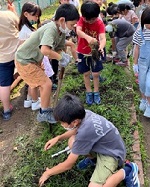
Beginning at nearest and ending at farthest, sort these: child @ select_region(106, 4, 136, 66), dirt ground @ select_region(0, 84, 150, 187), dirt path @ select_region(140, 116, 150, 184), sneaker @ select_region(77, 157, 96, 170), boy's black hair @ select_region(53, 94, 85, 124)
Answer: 1. boy's black hair @ select_region(53, 94, 85, 124)
2. sneaker @ select_region(77, 157, 96, 170)
3. dirt path @ select_region(140, 116, 150, 184)
4. dirt ground @ select_region(0, 84, 150, 187)
5. child @ select_region(106, 4, 136, 66)

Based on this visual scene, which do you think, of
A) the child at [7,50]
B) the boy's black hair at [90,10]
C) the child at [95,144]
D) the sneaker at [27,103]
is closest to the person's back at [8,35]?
the child at [7,50]

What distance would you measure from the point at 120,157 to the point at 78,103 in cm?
63

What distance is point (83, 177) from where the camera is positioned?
2871 mm

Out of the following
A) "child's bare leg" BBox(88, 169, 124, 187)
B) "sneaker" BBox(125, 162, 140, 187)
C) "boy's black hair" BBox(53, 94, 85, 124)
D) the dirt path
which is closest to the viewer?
"boy's black hair" BBox(53, 94, 85, 124)

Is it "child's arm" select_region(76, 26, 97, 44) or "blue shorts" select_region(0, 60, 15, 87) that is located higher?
"child's arm" select_region(76, 26, 97, 44)

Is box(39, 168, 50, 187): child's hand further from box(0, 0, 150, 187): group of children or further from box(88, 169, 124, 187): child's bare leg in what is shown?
box(88, 169, 124, 187): child's bare leg

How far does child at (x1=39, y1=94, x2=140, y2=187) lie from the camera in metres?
2.46

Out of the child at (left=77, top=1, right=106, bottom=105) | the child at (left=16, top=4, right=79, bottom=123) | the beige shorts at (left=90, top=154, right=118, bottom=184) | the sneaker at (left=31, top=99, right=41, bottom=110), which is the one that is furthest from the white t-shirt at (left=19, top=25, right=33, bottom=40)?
the beige shorts at (left=90, top=154, right=118, bottom=184)

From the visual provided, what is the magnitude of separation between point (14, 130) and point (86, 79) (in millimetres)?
1208

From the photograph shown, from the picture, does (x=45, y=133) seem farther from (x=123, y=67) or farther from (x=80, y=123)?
(x=123, y=67)

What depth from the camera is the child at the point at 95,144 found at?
246cm

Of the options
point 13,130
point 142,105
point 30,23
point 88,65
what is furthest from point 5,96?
point 142,105

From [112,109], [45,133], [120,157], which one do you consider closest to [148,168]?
[120,157]

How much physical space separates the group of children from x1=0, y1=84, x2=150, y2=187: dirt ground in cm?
13
